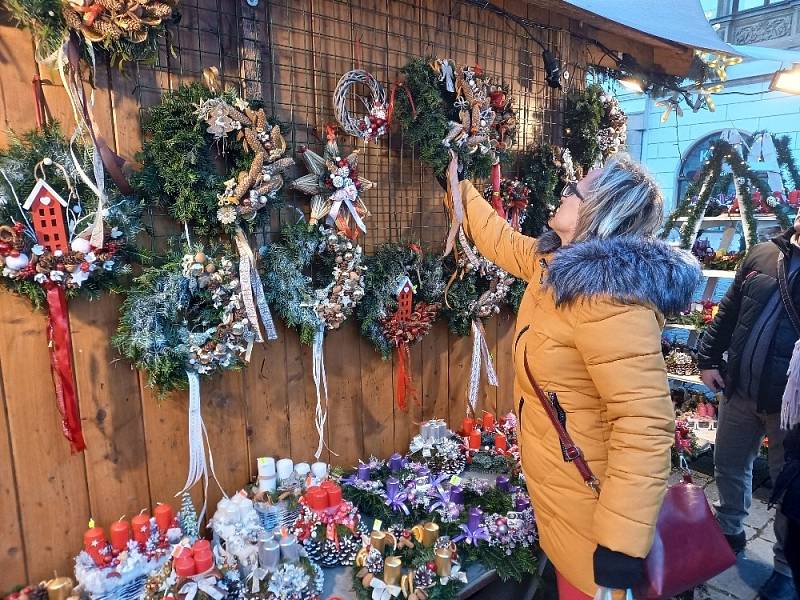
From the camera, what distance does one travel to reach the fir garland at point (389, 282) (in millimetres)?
2174

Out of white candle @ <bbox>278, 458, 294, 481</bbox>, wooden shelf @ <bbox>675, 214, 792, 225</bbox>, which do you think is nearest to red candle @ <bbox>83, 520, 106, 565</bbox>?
white candle @ <bbox>278, 458, 294, 481</bbox>

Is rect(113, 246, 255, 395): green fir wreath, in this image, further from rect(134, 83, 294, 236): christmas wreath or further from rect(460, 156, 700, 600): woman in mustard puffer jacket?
rect(460, 156, 700, 600): woman in mustard puffer jacket

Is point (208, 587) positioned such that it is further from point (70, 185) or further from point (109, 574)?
point (70, 185)

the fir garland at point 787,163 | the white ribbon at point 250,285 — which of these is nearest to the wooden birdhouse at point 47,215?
the white ribbon at point 250,285

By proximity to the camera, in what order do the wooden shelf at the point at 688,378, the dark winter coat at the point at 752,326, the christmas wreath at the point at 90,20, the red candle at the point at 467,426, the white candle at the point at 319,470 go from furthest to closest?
the wooden shelf at the point at 688,378
the red candle at the point at 467,426
the dark winter coat at the point at 752,326
the white candle at the point at 319,470
the christmas wreath at the point at 90,20

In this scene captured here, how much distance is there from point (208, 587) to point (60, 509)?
0.54 m

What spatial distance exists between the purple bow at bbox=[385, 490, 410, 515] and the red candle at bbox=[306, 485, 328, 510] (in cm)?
29

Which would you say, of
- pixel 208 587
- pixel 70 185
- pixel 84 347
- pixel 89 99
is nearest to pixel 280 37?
pixel 89 99

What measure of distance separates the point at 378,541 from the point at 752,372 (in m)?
1.74

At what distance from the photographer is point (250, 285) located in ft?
5.73

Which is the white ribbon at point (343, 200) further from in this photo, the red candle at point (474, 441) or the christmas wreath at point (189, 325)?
the red candle at point (474, 441)

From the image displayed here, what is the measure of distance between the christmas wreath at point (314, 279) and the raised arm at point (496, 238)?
48 cm

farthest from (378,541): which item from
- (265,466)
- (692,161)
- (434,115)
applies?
(692,161)

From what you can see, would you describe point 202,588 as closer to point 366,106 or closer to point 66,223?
point 66,223
